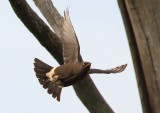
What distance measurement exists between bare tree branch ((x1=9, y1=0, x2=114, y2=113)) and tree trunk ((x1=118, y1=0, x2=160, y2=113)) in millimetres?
571

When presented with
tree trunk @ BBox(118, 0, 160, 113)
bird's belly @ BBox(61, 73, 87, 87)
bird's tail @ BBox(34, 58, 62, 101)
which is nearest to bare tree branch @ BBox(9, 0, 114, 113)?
bird's tail @ BBox(34, 58, 62, 101)

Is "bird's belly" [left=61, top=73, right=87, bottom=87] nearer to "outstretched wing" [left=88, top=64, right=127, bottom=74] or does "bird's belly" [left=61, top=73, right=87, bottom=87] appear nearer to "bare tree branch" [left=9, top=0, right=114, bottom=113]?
"outstretched wing" [left=88, top=64, right=127, bottom=74]

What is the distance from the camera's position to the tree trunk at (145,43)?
143 inches

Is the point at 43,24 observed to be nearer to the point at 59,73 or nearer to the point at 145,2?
the point at 59,73

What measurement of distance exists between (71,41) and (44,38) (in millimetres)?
238

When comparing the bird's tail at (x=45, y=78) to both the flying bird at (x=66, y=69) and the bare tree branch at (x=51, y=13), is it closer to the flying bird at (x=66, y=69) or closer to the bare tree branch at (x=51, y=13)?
the flying bird at (x=66, y=69)

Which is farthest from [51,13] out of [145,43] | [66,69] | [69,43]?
[145,43]

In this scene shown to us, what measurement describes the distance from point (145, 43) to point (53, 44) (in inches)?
27.9

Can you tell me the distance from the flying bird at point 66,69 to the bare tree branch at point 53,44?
0.08m

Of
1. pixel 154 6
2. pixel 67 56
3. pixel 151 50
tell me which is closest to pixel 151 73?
pixel 151 50

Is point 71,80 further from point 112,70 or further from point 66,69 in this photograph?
point 112,70

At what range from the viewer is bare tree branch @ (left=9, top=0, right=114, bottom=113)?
3.81 metres

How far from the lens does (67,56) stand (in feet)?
13.3

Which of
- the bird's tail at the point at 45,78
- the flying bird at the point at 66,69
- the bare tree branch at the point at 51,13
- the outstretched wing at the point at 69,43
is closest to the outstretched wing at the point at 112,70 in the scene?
the flying bird at the point at 66,69
